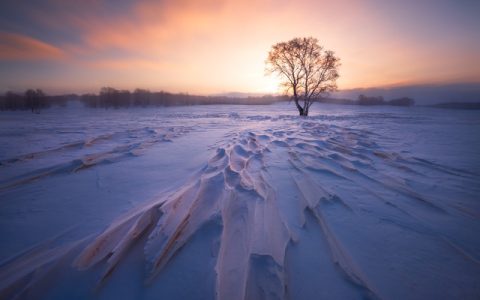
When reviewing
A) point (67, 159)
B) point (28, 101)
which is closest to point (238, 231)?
point (67, 159)

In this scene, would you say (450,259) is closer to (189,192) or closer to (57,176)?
(189,192)

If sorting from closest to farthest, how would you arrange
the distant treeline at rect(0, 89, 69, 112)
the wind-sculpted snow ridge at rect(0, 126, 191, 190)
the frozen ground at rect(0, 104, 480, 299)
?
the frozen ground at rect(0, 104, 480, 299) < the wind-sculpted snow ridge at rect(0, 126, 191, 190) < the distant treeline at rect(0, 89, 69, 112)

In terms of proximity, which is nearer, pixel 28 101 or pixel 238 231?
pixel 238 231

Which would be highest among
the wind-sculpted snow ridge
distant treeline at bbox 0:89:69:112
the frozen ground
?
distant treeline at bbox 0:89:69:112

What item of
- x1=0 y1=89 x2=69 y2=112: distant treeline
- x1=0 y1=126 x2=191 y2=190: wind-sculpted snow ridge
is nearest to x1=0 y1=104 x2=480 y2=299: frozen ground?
x1=0 y1=126 x2=191 y2=190: wind-sculpted snow ridge

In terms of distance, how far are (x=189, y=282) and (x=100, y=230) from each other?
1.09m

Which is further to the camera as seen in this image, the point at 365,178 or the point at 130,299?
the point at 365,178

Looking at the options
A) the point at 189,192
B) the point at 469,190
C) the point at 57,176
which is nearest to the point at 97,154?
the point at 57,176

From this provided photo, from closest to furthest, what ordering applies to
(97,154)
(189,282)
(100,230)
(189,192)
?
1. (189,282)
2. (100,230)
3. (189,192)
4. (97,154)

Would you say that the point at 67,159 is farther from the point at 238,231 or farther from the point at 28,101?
the point at 28,101

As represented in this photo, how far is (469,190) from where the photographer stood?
266cm

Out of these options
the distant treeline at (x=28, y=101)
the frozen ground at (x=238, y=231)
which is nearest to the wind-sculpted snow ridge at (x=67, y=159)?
the frozen ground at (x=238, y=231)

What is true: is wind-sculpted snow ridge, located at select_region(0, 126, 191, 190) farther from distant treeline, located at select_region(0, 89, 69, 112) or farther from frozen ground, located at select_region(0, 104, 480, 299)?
distant treeline, located at select_region(0, 89, 69, 112)

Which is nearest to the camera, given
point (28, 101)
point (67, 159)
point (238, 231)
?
point (238, 231)
